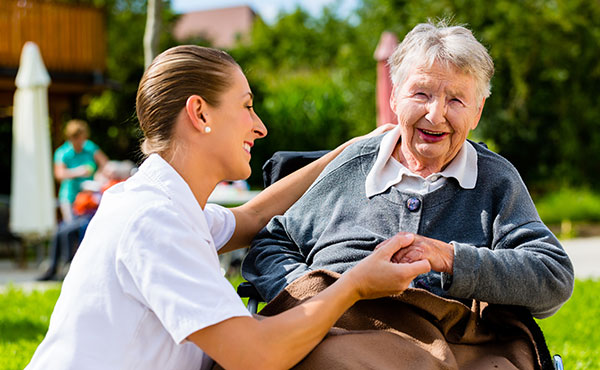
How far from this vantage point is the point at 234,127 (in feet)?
7.19

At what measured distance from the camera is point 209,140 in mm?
2154

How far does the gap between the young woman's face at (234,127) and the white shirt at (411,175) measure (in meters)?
0.60

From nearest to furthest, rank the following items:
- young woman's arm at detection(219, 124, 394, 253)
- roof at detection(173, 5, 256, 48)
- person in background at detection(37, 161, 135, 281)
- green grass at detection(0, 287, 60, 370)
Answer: young woman's arm at detection(219, 124, 394, 253), green grass at detection(0, 287, 60, 370), person in background at detection(37, 161, 135, 281), roof at detection(173, 5, 256, 48)

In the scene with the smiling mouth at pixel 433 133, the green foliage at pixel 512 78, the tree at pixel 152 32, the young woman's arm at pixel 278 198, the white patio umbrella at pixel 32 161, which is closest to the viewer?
the smiling mouth at pixel 433 133

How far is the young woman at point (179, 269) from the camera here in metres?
1.87

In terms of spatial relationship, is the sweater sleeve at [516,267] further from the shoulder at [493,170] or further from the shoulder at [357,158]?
the shoulder at [357,158]

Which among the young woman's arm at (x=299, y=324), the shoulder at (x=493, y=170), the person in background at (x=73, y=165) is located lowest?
the person in background at (x=73, y=165)

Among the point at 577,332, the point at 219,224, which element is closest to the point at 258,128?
the point at 219,224

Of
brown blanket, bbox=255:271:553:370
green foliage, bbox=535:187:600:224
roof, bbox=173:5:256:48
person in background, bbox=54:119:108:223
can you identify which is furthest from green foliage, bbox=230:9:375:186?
roof, bbox=173:5:256:48

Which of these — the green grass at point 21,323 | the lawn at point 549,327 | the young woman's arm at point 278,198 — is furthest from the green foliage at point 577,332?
the green grass at point 21,323

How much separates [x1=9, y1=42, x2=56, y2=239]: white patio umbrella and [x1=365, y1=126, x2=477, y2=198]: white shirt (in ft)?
26.8

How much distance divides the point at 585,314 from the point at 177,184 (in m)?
4.55

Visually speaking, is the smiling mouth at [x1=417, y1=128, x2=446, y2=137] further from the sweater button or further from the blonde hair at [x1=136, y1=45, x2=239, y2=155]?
the blonde hair at [x1=136, y1=45, x2=239, y2=155]

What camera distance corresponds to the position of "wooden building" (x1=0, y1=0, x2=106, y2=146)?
13.6 m
